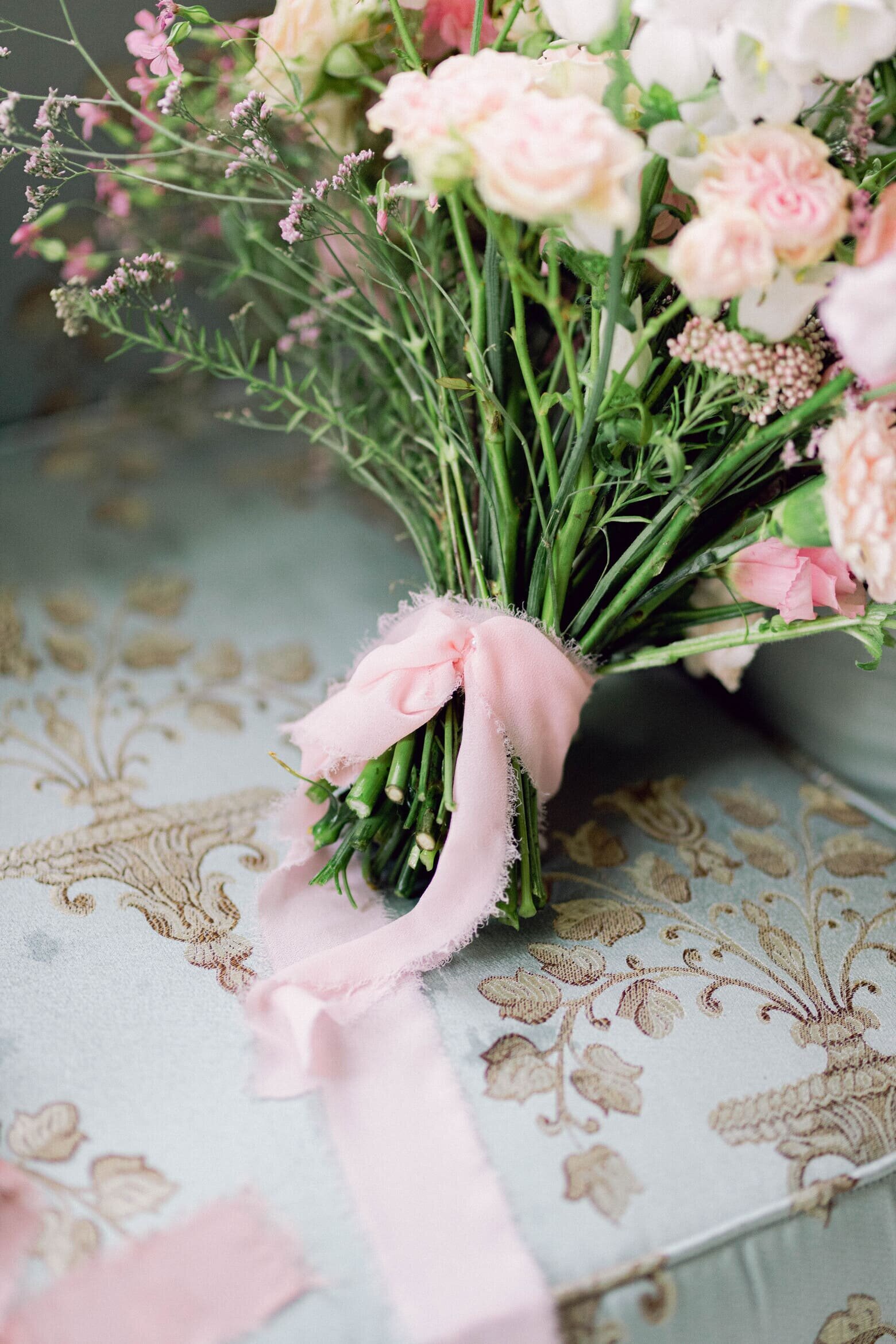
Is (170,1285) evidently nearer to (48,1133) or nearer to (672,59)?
(48,1133)

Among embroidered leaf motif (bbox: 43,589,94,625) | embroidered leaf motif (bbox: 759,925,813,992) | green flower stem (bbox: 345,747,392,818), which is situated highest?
embroidered leaf motif (bbox: 43,589,94,625)

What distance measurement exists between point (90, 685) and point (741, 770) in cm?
58

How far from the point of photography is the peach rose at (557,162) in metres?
0.44

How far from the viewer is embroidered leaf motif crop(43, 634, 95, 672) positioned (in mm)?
920

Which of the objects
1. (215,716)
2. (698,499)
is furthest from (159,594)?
(698,499)

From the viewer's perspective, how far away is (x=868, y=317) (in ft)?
1.41

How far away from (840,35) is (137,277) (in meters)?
0.45

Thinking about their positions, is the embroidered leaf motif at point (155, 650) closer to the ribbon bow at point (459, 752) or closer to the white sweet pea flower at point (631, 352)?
the ribbon bow at point (459, 752)

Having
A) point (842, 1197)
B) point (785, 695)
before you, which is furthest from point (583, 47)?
point (842, 1197)

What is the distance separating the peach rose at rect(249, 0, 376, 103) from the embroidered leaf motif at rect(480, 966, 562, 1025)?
582 millimetres

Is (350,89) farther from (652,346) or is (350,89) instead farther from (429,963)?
(429,963)

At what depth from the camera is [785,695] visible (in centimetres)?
90

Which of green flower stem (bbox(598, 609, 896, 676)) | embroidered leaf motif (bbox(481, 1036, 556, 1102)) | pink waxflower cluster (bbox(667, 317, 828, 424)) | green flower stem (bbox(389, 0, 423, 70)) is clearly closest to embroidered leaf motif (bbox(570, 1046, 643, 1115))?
embroidered leaf motif (bbox(481, 1036, 556, 1102))

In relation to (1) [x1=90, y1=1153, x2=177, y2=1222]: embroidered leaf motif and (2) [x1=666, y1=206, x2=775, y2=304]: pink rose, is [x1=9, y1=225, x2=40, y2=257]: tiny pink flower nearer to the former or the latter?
(2) [x1=666, y1=206, x2=775, y2=304]: pink rose
